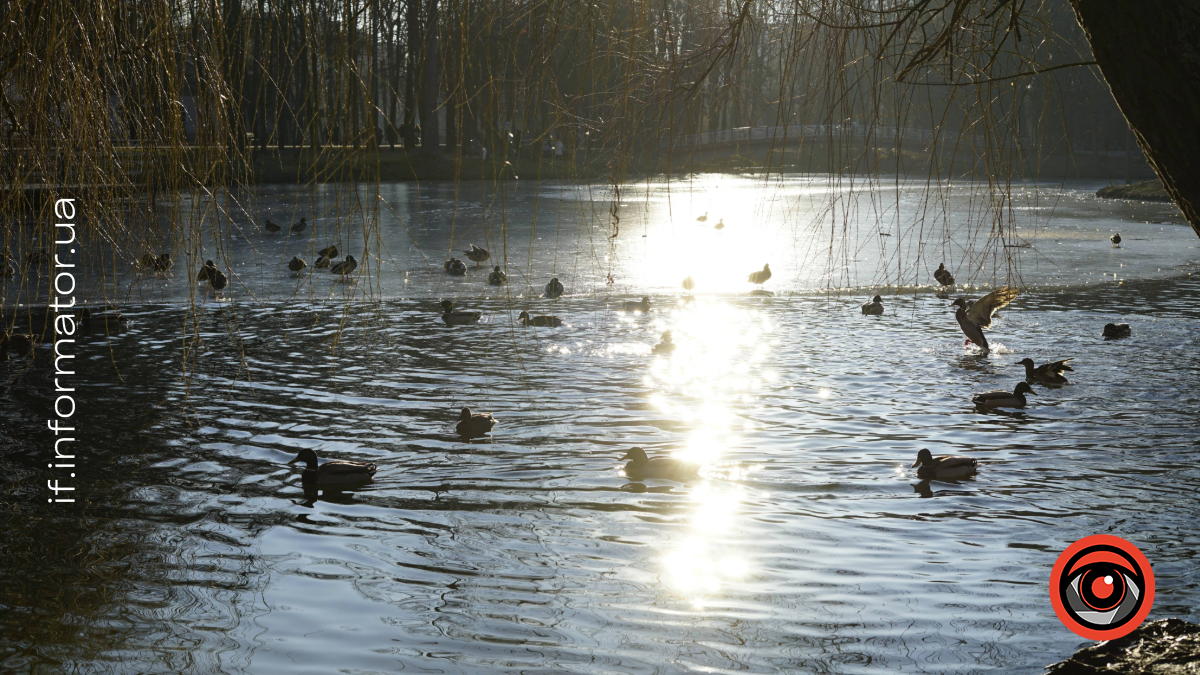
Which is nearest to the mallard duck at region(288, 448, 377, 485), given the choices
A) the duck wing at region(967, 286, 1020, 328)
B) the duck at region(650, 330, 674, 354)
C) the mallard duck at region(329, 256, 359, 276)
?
the mallard duck at region(329, 256, 359, 276)

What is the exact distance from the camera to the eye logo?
372cm

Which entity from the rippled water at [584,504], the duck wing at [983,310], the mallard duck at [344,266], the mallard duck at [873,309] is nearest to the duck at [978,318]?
the duck wing at [983,310]

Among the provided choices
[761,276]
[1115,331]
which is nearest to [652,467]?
[1115,331]

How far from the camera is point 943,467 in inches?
249

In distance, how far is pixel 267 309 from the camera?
12844mm

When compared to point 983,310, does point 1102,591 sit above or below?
below

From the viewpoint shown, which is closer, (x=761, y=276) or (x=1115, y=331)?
(x=1115, y=331)

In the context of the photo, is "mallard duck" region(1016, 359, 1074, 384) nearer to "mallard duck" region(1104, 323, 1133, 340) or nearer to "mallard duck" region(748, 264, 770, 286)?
"mallard duck" region(1104, 323, 1133, 340)

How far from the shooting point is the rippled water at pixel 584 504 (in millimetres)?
4289

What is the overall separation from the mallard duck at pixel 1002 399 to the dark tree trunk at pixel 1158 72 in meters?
5.74

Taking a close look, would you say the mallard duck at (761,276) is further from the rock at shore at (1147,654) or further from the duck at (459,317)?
the rock at shore at (1147,654)

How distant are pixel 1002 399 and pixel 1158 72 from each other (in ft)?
19.7

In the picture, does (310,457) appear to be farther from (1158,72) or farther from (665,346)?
(1158,72)

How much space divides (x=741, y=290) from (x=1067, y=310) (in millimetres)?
4469
